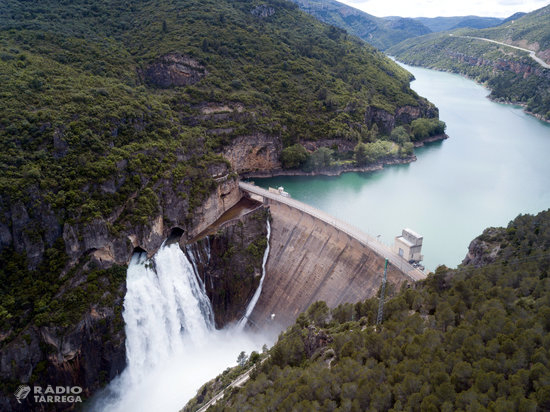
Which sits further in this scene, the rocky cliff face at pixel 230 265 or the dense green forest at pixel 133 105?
the rocky cliff face at pixel 230 265

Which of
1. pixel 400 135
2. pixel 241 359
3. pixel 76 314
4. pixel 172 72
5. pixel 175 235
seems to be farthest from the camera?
pixel 400 135

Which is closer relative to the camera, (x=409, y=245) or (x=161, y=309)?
(x=409, y=245)

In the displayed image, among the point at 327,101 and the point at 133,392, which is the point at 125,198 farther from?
the point at 327,101

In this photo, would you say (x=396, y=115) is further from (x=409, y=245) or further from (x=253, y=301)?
(x=253, y=301)

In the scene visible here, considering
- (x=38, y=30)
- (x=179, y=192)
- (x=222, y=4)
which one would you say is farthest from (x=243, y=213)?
(x=222, y=4)

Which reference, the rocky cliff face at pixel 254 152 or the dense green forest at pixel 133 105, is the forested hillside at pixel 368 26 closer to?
the dense green forest at pixel 133 105

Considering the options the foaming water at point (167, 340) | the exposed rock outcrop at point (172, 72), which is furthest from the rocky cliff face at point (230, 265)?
the exposed rock outcrop at point (172, 72)

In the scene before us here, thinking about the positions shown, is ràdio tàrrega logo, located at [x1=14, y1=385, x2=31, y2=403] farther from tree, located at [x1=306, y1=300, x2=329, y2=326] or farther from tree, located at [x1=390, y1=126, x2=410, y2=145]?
tree, located at [x1=390, y1=126, x2=410, y2=145]

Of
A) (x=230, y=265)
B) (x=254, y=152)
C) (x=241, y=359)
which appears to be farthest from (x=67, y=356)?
(x=254, y=152)
